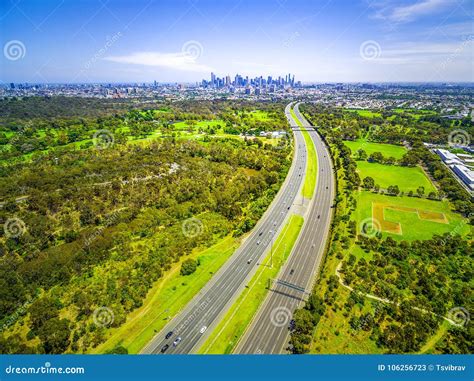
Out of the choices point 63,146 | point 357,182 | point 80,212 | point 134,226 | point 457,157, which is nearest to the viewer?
point 134,226

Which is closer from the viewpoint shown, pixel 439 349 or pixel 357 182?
pixel 439 349

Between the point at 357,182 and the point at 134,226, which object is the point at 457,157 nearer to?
the point at 357,182

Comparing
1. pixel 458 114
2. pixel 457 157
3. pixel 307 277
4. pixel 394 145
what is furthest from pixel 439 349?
pixel 458 114

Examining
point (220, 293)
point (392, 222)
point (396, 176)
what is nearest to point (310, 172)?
point (396, 176)

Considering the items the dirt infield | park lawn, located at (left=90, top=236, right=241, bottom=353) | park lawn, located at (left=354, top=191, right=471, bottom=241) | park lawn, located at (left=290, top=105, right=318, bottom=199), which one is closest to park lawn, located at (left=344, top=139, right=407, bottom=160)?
park lawn, located at (left=290, top=105, right=318, bottom=199)

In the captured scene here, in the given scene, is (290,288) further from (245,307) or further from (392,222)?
(392,222)

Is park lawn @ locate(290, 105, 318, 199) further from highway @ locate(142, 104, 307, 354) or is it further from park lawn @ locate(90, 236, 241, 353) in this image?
park lawn @ locate(90, 236, 241, 353)
